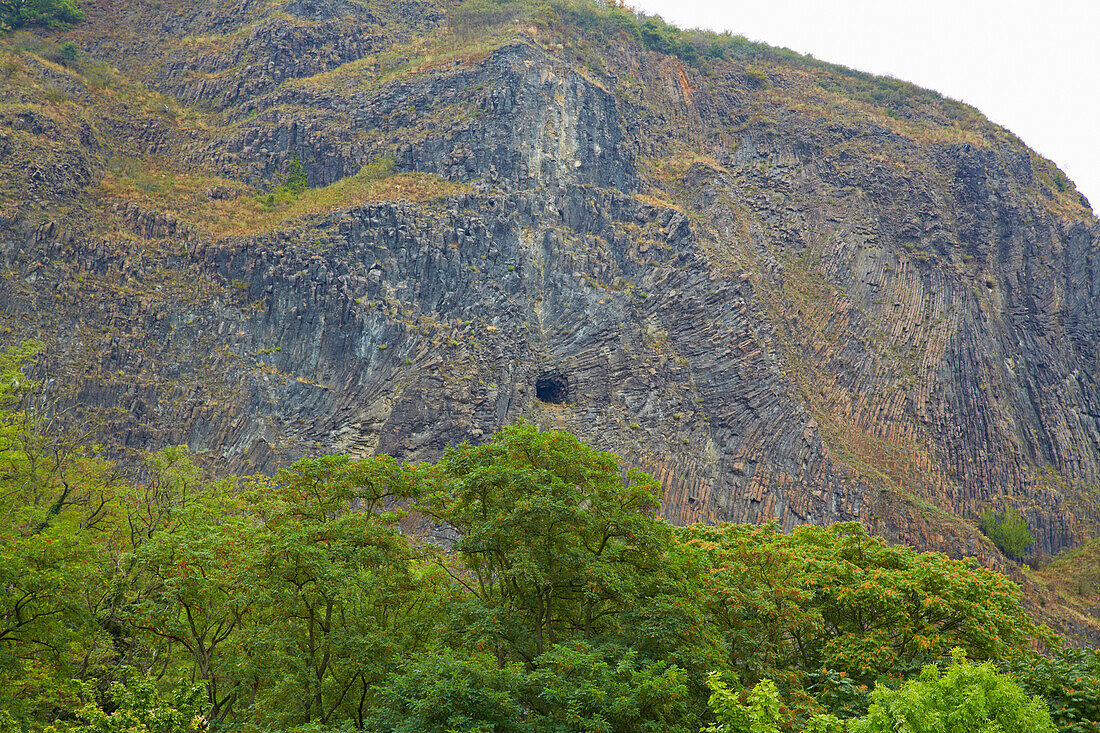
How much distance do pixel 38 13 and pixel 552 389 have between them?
58348mm

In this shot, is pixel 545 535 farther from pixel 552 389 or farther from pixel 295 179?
pixel 295 179

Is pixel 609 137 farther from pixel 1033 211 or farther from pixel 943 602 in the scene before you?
pixel 943 602

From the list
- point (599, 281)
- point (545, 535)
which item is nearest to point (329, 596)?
point (545, 535)

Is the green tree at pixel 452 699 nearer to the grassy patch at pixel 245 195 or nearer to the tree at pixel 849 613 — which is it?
the tree at pixel 849 613

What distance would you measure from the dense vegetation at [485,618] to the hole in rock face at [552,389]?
109 feet

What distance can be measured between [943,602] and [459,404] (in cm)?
3455

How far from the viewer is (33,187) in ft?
173

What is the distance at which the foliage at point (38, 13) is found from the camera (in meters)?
68.0

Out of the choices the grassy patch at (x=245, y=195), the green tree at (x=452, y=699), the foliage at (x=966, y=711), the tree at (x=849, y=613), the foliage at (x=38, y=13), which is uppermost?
the foliage at (x=38, y=13)

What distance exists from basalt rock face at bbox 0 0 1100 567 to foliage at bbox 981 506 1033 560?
3.56 feet

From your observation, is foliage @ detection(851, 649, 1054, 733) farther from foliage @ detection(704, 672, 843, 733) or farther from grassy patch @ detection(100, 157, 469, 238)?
grassy patch @ detection(100, 157, 469, 238)

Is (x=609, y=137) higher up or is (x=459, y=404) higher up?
(x=609, y=137)

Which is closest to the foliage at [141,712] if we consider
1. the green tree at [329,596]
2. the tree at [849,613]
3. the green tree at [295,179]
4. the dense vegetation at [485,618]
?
the dense vegetation at [485,618]

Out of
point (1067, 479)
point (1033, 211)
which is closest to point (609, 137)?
point (1033, 211)
